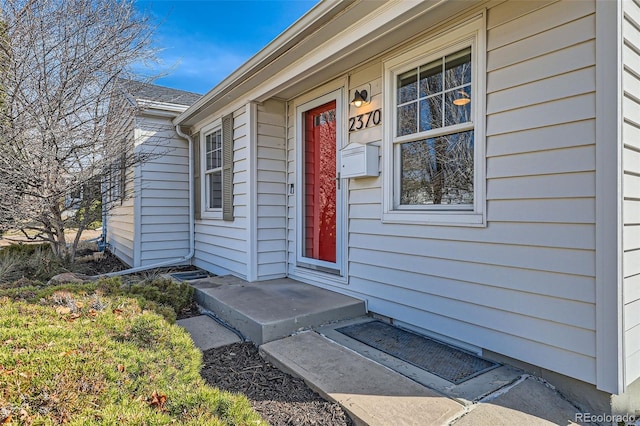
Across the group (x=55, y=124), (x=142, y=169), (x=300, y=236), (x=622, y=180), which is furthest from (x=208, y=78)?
(x=622, y=180)

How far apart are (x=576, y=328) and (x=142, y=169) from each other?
20.1ft

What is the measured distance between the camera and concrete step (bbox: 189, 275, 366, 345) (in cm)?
294

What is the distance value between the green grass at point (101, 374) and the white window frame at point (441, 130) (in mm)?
1873

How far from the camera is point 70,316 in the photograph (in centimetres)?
265

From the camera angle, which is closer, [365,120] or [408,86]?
[408,86]

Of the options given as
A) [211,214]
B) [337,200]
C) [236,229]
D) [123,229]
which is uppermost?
[337,200]

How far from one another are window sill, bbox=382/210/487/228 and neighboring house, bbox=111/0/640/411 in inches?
0.5

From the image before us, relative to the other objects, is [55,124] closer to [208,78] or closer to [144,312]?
[144,312]

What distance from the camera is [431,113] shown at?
9.56ft

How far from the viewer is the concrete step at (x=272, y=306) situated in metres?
2.94

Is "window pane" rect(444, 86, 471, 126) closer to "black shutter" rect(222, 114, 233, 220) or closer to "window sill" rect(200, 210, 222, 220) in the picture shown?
"black shutter" rect(222, 114, 233, 220)

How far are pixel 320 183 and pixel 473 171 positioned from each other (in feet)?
6.57

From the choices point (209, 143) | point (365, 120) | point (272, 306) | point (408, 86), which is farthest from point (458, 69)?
point (209, 143)

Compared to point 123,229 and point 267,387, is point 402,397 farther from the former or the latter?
point 123,229
